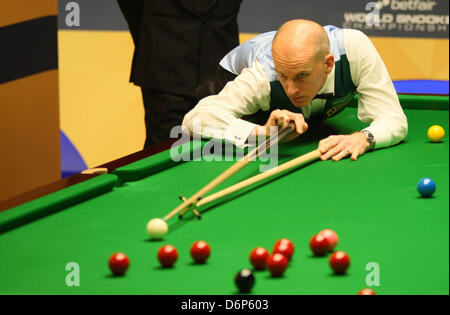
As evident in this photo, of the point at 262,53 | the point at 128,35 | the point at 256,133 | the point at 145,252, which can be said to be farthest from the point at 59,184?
the point at 128,35

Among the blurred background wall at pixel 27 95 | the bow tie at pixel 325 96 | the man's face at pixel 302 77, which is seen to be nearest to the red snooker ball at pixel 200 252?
the man's face at pixel 302 77

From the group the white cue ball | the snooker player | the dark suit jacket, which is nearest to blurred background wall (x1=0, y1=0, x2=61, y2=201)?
the dark suit jacket

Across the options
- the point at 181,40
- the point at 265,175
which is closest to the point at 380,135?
the point at 265,175

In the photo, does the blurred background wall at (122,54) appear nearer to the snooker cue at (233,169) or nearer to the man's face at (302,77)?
the man's face at (302,77)

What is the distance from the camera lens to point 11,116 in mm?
4398

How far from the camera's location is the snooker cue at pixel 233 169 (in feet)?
7.41

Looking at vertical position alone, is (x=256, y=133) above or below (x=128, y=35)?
below

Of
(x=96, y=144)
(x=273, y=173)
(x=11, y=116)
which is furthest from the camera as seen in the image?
(x=96, y=144)

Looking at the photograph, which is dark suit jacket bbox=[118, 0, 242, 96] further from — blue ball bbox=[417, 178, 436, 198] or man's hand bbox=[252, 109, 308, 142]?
blue ball bbox=[417, 178, 436, 198]

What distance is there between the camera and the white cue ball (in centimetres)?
204

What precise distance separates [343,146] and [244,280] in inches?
57.0

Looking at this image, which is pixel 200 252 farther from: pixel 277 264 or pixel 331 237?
pixel 331 237

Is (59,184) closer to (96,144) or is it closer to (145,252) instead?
(145,252)
